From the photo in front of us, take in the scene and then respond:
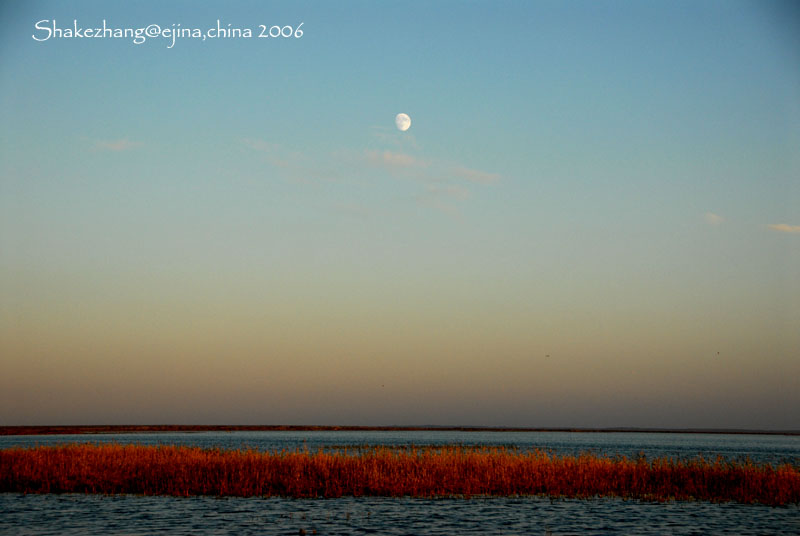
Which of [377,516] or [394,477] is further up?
[394,477]

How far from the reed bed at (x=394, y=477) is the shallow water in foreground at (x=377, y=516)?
1.09m

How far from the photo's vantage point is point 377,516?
25.1m

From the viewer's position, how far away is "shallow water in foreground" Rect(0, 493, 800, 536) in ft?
74.9

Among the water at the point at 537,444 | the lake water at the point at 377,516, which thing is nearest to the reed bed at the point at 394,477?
the lake water at the point at 377,516

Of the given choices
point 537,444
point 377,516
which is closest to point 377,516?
point 377,516

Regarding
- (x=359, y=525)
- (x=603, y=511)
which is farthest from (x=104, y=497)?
(x=603, y=511)

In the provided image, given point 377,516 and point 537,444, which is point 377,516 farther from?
point 537,444

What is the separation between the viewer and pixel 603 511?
26141mm

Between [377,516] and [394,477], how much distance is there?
4.84m

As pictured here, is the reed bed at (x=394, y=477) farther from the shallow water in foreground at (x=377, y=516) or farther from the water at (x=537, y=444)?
the water at (x=537, y=444)

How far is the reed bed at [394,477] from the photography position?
2908 cm

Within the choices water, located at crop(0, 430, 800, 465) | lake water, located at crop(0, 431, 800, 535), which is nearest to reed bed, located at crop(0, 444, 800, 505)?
lake water, located at crop(0, 431, 800, 535)

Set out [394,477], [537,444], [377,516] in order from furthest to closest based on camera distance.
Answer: [537,444] < [394,477] < [377,516]

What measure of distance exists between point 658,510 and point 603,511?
2.22m
